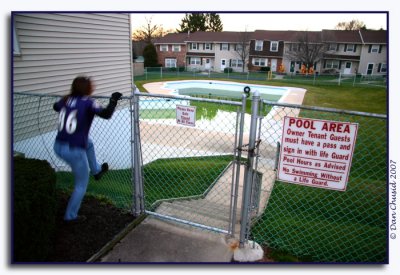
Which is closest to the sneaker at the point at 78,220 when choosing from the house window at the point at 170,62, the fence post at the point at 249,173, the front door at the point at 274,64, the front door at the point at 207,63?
the fence post at the point at 249,173

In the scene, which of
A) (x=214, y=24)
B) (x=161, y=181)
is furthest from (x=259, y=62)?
(x=161, y=181)

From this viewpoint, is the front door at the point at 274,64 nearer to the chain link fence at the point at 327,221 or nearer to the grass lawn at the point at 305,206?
the grass lawn at the point at 305,206

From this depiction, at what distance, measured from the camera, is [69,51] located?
647cm

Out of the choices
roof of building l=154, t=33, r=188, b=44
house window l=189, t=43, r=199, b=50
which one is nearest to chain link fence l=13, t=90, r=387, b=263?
house window l=189, t=43, r=199, b=50

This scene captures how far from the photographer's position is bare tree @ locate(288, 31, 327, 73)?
33.7 meters

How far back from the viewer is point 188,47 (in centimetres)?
4212

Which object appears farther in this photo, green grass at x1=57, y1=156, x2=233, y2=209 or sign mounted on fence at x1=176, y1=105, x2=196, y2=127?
green grass at x1=57, y1=156, x2=233, y2=209

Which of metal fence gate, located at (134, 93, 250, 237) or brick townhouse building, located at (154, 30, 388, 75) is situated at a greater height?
brick townhouse building, located at (154, 30, 388, 75)

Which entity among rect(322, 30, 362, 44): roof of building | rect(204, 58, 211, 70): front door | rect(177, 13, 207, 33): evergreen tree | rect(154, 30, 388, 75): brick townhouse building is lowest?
rect(204, 58, 211, 70): front door

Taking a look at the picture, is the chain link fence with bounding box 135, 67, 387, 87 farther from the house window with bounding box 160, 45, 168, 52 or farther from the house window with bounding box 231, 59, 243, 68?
the house window with bounding box 160, 45, 168, 52

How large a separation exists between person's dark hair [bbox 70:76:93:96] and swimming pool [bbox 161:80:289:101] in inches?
861

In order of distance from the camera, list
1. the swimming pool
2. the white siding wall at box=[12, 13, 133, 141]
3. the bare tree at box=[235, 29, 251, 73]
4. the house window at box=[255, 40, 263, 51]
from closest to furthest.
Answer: the white siding wall at box=[12, 13, 133, 141] → the swimming pool → the house window at box=[255, 40, 263, 51] → the bare tree at box=[235, 29, 251, 73]

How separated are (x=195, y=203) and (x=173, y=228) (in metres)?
1.42

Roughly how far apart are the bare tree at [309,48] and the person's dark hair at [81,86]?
34871mm
